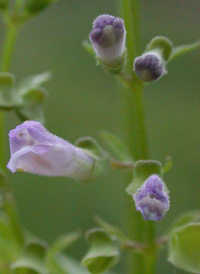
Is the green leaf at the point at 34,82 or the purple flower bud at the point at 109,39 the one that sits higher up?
the green leaf at the point at 34,82

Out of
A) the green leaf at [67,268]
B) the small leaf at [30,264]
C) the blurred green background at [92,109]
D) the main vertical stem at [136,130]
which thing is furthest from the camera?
the blurred green background at [92,109]

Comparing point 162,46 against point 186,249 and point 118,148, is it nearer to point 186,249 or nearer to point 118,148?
point 118,148

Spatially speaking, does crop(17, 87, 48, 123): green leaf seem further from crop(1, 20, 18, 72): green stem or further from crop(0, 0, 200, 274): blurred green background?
crop(0, 0, 200, 274): blurred green background

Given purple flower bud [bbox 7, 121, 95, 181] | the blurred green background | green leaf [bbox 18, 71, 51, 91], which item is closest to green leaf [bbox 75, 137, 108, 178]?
purple flower bud [bbox 7, 121, 95, 181]

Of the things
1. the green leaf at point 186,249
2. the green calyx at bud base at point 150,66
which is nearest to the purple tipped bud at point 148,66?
the green calyx at bud base at point 150,66

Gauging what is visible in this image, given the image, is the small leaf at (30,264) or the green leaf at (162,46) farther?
the small leaf at (30,264)

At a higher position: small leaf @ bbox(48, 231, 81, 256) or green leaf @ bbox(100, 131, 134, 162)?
green leaf @ bbox(100, 131, 134, 162)

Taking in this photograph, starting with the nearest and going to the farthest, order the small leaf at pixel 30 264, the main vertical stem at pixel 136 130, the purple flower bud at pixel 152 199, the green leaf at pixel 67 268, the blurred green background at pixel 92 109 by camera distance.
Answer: the purple flower bud at pixel 152 199
the main vertical stem at pixel 136 130
the small leaf at pixel 30 264
the green leaf at pixel 67 268
the blurred green background at pixel 92 109

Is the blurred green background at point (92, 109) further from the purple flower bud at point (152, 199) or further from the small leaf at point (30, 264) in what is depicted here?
the purple flower bud at point (152, 199)

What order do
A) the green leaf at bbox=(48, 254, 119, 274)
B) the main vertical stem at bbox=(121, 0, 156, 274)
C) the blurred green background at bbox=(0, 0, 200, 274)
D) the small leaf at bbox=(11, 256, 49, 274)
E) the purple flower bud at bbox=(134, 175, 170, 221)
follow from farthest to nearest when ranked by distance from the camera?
the blurred green background at bbox=(0, 0, 200, 274) → the green leaf at bbox=(48, 254, 119, 274) → the small leaf at bbox=(11, 256, 49, 274) → the main vertical stem at bbox=(121, 0, 156, 274) → the purple flower bud at bbox=(134, 175, 170, 221)
